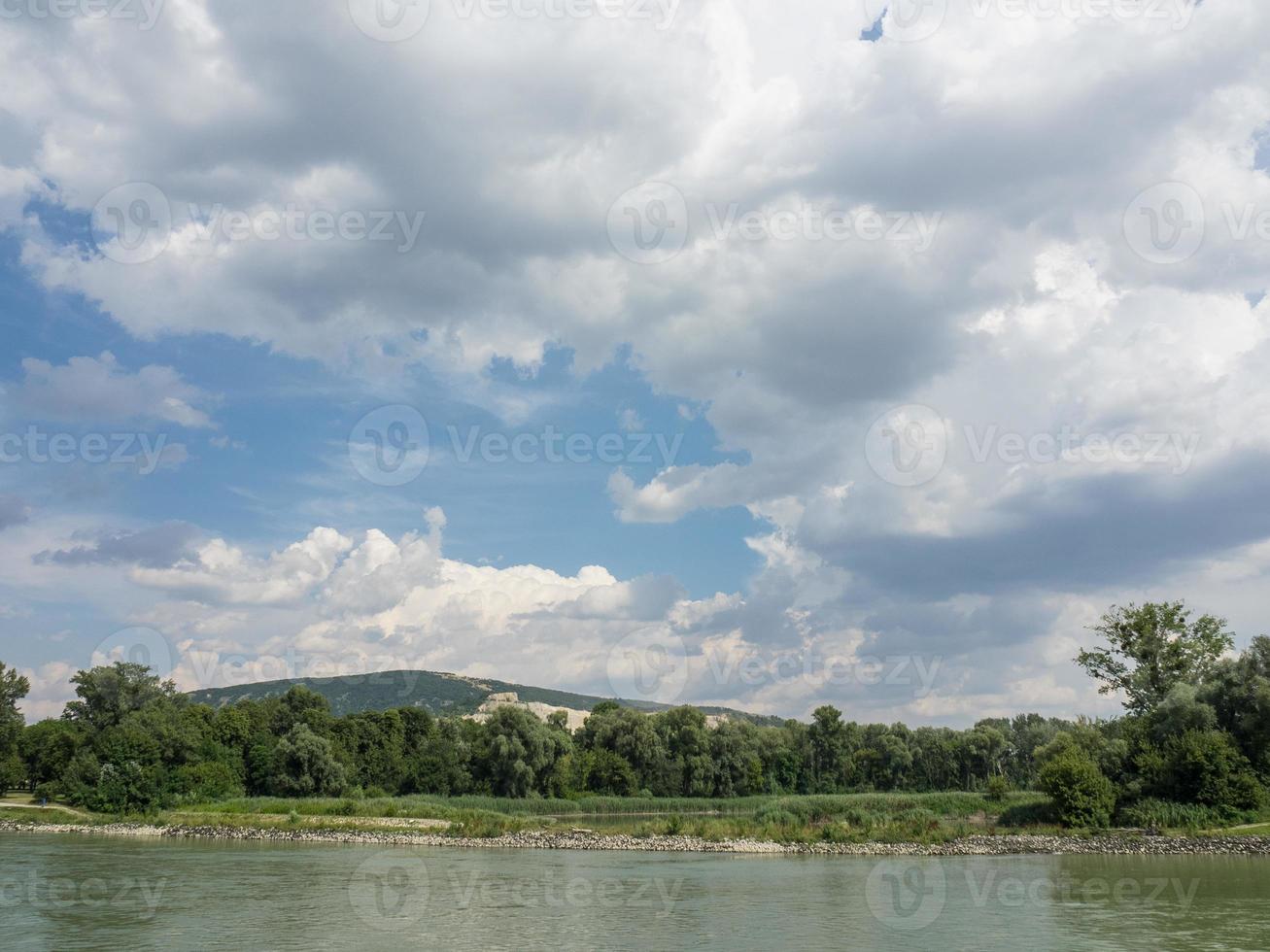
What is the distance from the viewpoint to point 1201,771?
50.8 metres

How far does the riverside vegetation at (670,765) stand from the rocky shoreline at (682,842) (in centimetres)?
166

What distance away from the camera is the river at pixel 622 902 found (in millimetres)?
24078

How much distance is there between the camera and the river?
79.0ft

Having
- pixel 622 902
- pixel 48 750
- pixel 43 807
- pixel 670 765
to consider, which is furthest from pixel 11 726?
pixel 622 902

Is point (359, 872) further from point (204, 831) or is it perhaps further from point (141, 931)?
point (204, 831)

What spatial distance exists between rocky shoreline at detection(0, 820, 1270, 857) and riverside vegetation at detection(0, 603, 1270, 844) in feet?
5.45

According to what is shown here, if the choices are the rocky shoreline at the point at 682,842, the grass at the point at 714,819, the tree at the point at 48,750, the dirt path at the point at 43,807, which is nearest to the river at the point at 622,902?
the rocky shoreline at the point at 682,842

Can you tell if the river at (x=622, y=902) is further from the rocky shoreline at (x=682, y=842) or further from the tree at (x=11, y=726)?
the tree at (x=11, y=726)

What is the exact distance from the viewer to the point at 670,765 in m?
102

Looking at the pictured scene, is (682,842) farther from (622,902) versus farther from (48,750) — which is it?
(48,750)

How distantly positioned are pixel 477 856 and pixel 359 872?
32.7 ft

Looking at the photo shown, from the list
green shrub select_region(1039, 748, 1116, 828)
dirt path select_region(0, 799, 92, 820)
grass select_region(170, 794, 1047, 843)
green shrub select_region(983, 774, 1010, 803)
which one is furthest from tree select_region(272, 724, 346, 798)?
green shrub select_region(1039, 748, 1116, 828)

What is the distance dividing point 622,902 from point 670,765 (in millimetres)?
73414

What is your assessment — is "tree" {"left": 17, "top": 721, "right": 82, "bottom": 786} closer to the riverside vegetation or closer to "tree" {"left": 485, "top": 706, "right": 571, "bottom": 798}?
the riverside vegetation
